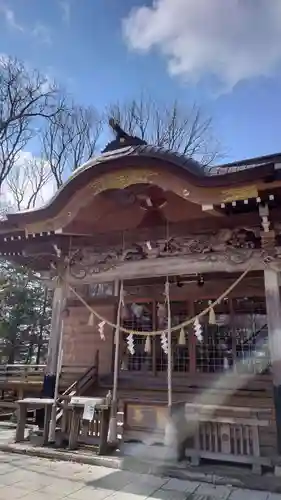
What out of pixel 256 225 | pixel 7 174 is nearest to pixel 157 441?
pixel 256 225

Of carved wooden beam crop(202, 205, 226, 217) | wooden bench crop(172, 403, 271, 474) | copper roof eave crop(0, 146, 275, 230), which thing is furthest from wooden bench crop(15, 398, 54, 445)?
carved wooden beam crop(202, 205, 226, 217)

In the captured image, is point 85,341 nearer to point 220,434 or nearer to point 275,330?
point 220,434

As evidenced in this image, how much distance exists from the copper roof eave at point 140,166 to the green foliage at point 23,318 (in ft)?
44.3

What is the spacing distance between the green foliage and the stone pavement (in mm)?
14910

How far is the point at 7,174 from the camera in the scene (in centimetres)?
1541

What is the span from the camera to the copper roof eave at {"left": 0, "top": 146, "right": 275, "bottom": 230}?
4.83 m

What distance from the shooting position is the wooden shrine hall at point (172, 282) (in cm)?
500

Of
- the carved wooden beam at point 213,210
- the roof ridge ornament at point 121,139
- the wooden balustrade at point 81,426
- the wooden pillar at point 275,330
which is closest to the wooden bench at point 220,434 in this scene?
the wooden pillar at point 275,330

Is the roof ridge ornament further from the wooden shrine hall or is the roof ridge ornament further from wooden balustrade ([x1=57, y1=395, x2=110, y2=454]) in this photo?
wooden balustrade ([x1=57, y1=395, x2=110, y2=454])

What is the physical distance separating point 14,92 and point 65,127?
2.56 m

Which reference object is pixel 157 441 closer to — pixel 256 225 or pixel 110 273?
pixel 110 273

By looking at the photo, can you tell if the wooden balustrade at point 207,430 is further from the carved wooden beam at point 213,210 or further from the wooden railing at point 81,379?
the carved wooden beam at point 213,210

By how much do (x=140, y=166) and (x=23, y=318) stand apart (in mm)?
16955

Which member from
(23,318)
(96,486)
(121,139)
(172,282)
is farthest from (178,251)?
(23,318)
